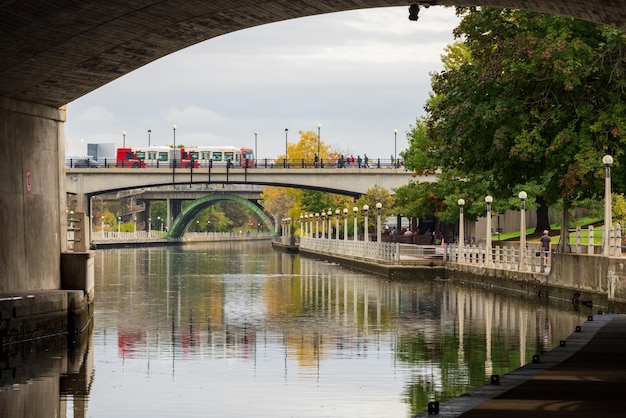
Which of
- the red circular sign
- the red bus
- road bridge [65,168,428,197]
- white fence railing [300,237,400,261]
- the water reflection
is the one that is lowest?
the water reflection

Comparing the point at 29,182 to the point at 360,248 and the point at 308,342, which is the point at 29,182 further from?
the point at 360,248

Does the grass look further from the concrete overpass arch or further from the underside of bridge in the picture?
the concrete overpass arch

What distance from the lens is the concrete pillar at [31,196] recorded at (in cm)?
2736

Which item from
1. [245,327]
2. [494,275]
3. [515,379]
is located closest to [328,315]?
[245,327]

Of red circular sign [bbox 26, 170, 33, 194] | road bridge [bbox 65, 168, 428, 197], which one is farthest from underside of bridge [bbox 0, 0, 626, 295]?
road bridge [bbox 65, 168, 428, 197]

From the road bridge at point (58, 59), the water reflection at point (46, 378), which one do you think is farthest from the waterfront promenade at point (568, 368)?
the road bridge at point (58, 59)

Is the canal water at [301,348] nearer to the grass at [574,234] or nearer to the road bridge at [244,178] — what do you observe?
the grass at [574,234]

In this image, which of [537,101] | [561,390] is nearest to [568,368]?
[561,390]

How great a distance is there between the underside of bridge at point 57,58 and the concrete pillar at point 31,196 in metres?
0.02

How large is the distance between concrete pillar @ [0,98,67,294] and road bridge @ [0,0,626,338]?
0.08 ft

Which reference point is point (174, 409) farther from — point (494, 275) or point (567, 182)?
point (494, 275)

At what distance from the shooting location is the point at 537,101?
42812 millimetres

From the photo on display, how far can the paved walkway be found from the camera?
46.1ft

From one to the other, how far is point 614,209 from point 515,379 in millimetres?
57688
